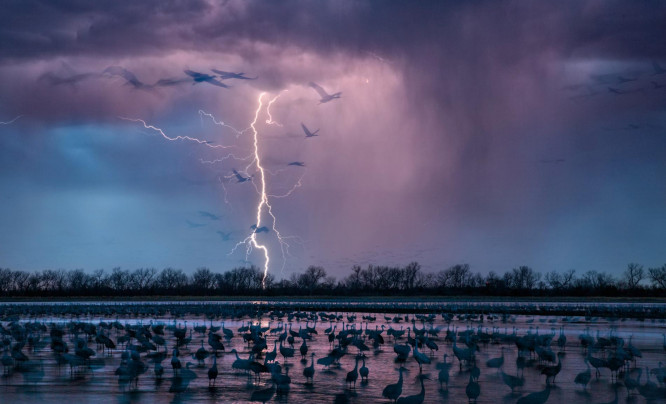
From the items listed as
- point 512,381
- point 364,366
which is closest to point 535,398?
point 512,381

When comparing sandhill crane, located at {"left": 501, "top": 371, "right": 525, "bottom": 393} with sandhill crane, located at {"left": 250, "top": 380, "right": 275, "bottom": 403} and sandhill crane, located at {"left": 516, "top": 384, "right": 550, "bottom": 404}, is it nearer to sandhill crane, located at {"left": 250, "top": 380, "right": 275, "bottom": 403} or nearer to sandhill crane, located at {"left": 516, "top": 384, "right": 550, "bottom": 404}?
sandhill crane, located at {"left": 516, "top": 384, "right": 550, "bottom": 404}

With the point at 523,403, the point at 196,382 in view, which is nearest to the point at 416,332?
the point at 196,382

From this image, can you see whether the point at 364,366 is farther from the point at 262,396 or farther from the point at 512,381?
the point at 262,396

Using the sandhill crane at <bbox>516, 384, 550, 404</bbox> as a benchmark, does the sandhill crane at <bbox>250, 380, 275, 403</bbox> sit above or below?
below

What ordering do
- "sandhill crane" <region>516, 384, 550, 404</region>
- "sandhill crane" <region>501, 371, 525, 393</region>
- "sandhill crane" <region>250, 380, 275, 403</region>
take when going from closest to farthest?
"sandhill crane" <region>516, 384, 550, 404</region>
"sandhill crane" <region>250, 380, 275, 403</region>
"sandhill crane" <region>501, 371, 525, 393</region>

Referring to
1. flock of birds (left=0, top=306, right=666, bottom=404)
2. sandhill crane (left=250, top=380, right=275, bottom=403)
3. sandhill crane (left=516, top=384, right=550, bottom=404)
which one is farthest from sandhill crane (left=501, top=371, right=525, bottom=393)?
sandhill crane (left=250, top=380, right=275, bottom=403)

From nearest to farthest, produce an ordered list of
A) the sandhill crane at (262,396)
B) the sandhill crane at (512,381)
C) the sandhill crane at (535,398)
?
the sandhill crane at (535,398) < the sandhill crane at (262,396) < the sandhill crane at (512,381)

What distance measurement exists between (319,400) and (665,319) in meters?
47.2

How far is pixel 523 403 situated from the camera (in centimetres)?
1390

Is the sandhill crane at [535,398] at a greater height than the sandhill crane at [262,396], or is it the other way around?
the sandhill crane at [535,398]

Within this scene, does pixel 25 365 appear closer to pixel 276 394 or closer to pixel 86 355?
pixel 86 355

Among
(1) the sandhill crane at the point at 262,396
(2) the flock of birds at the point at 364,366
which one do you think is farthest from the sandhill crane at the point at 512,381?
(1) the sandhill crane at the point at 262,396

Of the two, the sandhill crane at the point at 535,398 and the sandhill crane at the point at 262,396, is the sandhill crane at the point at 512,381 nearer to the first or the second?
the sandhill crane at the point at 535,398

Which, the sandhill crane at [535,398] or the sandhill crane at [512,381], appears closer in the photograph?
the sandhill crane at [535,398]
